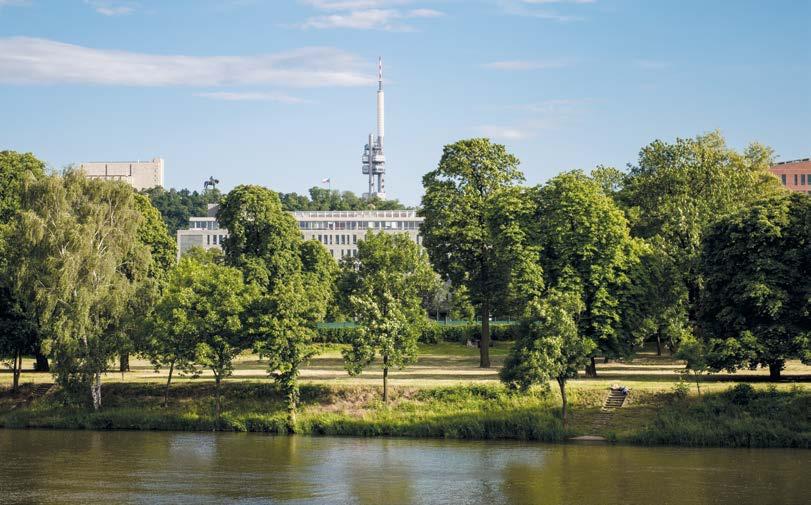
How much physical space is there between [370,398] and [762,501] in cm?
3464

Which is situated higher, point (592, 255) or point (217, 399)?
point (592, 255)

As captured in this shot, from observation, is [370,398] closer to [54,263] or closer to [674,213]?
[54,263]

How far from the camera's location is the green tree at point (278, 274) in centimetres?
7881

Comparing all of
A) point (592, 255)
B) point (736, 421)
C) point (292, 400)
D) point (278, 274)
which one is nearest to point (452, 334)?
point (278, 274)

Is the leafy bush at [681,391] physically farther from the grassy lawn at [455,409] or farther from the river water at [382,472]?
the river water at [382,472]

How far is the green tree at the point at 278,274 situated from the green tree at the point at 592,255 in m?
19.9

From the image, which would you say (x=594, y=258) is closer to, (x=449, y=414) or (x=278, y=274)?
(x=449, y=414)

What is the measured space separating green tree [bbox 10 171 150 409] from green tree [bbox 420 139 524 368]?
29.1m

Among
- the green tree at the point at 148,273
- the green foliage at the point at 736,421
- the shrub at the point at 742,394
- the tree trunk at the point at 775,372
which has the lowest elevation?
the green foliage at the point at 736,421

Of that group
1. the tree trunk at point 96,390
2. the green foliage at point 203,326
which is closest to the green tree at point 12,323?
the tree trunk at point 96,390

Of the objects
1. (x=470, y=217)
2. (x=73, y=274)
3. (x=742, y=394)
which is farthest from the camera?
(x=470, y=217)

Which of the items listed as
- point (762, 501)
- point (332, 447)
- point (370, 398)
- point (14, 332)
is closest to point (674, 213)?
point (370, 398)

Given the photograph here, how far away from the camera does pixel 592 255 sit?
8694 centimetres

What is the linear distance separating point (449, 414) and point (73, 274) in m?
30.3
